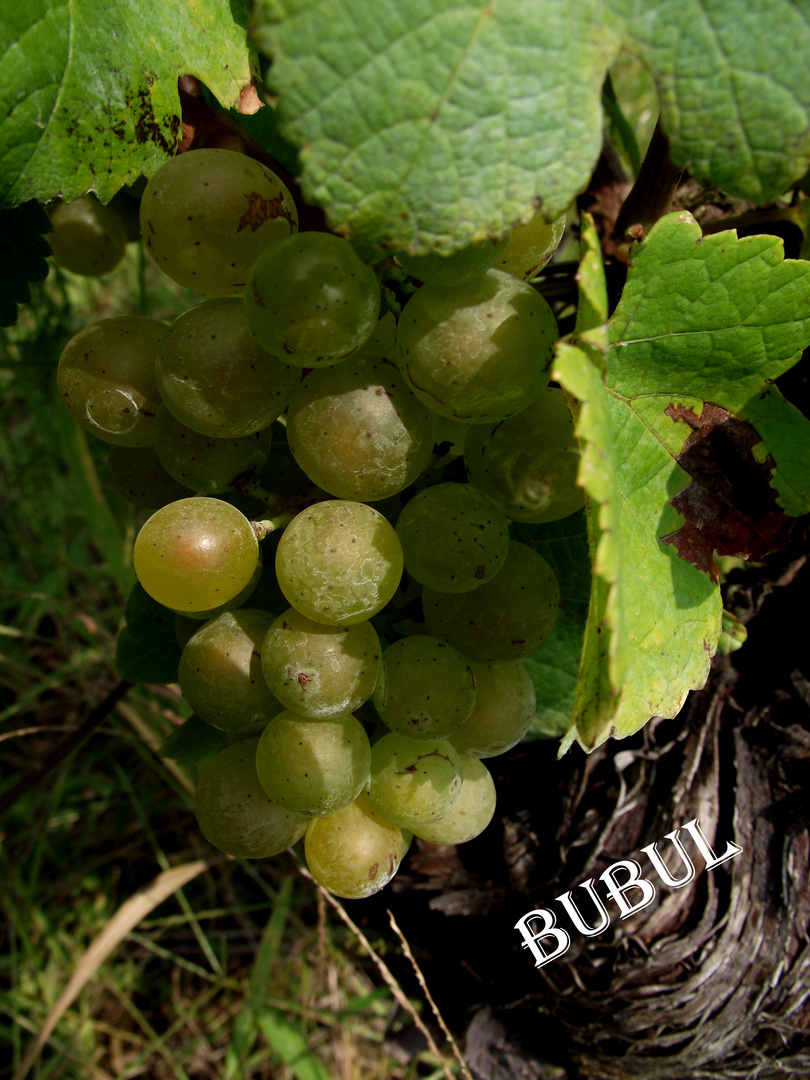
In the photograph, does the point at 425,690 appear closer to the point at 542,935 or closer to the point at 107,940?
the point at 542,935

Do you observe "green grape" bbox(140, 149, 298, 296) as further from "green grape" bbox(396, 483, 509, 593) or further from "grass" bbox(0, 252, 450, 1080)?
"grass" bbox(0, 252, 450, 1080)

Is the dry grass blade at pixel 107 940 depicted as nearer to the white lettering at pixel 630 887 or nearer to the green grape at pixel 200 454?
the white lettering at pixel 630 887

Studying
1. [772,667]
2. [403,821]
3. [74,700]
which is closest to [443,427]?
[403,821]

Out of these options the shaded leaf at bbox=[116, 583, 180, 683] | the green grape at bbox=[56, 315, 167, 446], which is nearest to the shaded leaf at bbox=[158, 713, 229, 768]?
the shaded leaf at bbox=[116, 583, 180, 683]

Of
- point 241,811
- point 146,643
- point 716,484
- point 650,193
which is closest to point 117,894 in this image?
point 146,643

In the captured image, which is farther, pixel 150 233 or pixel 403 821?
pixel 403 821

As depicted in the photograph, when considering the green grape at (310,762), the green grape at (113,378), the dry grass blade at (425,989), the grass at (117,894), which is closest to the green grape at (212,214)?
the green grape at (113,378)

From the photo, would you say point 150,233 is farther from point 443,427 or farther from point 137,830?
point 137,830
